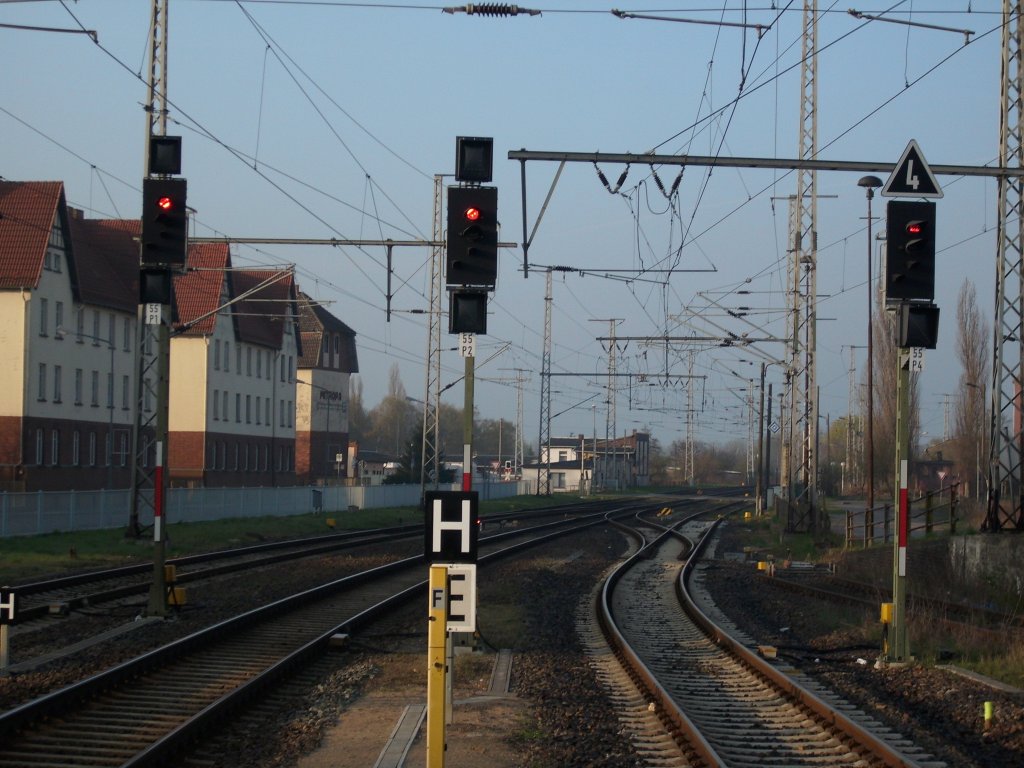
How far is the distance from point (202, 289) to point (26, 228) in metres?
16.2

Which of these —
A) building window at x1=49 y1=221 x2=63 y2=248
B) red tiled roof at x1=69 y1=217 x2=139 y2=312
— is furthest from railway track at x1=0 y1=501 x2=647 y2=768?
red tiled roof at x1=69 y1=217 x2=139 y2=312

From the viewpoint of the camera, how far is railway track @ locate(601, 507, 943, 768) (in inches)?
360

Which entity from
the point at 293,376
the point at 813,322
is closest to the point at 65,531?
the point at 813,322

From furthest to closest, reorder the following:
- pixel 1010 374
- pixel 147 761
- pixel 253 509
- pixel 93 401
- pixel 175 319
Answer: pixel 175 319 < pixel 93 401 < pixel 253 509 < pixel 1010 374 < pixel 147 761

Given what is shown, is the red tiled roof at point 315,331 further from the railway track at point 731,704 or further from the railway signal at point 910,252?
the railway signal at point 910,252

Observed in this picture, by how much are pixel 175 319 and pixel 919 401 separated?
4147 centimetres

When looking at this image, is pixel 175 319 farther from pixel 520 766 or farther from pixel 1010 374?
pixel 520 766

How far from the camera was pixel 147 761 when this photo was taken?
332 inches

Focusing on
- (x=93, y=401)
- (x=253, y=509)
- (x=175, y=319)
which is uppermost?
(x=175, y=319)

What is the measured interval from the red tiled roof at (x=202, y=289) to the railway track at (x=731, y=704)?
46.8m

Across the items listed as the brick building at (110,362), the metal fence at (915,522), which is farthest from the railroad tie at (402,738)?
the brick building at (110,362)

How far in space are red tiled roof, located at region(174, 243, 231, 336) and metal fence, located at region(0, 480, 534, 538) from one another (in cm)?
1237

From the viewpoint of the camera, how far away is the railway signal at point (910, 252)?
43.4ft

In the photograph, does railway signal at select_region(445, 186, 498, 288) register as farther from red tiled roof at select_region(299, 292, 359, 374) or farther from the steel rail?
red tiled roof at select_region(299, 292, 359, 374)
